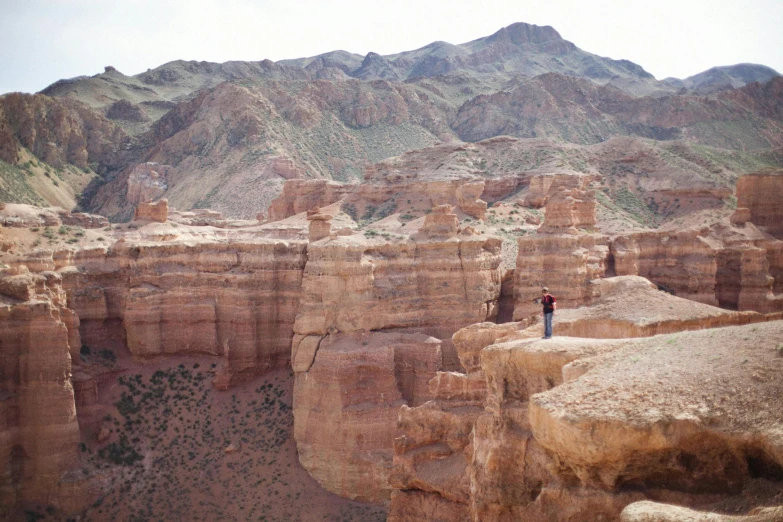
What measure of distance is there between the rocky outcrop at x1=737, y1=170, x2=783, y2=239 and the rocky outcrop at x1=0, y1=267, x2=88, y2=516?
49215 millimetres

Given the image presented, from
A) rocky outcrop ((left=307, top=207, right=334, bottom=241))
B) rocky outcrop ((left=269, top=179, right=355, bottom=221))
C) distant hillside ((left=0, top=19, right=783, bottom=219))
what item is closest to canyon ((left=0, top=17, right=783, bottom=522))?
rocky outcrop ((left=307, top=207, right=334, bottom=241))

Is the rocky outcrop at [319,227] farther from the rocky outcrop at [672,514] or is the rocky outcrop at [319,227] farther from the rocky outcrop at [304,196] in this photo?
the rocky outcrop at [304,196]

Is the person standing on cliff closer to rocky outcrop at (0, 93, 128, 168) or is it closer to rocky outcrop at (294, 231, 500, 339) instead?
rocky outcrop at (294, 231, 500, 339)

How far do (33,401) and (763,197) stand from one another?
52.0 meters

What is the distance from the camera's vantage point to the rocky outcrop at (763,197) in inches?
2403

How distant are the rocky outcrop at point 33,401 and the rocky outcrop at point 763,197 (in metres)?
49.2

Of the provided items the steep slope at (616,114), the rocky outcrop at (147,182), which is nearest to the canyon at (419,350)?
the rocky outcrop at (147,182)

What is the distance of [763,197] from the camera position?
6166cm

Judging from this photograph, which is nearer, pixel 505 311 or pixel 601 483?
pixel 601 483

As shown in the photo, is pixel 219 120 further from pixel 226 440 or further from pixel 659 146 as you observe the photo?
pixel 226 440

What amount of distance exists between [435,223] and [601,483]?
1127 inches

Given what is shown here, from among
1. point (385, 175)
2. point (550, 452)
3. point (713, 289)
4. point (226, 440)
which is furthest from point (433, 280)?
point (385, 175)

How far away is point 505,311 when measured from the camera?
44844mm

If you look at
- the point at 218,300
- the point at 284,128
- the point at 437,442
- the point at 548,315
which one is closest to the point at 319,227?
the point at 218,300
